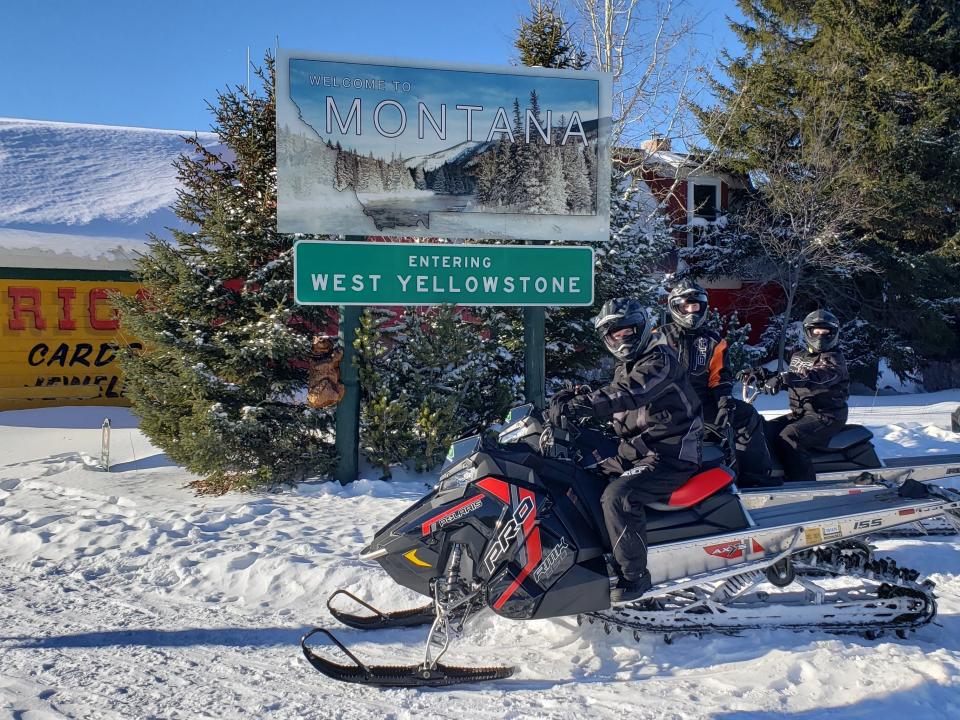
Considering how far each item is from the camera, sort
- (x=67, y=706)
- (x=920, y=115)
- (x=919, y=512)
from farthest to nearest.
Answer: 1. (x=920, y=115)
2. (x=919, y=512)
3. (x=67, y=706)

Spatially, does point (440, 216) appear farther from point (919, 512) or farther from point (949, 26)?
point (949, 26)

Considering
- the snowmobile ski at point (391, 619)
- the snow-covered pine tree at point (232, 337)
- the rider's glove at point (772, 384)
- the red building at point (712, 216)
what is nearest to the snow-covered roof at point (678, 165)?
the red building at point (712, 216)

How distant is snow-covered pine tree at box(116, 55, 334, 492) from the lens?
7.32m

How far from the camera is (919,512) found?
407 centimetres

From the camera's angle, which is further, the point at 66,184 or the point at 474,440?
the point at 66,184

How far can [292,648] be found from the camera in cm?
399

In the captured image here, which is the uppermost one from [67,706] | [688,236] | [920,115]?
[920,115]

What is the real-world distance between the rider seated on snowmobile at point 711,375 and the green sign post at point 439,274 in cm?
226

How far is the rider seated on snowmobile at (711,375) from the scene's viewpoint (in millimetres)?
5359

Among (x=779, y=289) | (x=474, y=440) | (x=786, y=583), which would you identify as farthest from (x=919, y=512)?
(x=779, y=289)

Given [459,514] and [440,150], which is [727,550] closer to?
[459,514]

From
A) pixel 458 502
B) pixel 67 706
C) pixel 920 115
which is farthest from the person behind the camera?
pixel 920 115

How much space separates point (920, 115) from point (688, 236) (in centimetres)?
535

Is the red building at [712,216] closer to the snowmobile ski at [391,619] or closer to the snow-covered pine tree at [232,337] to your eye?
the snow-covered pine tree at [232,337]
